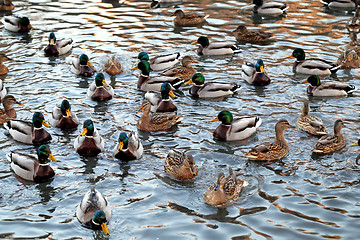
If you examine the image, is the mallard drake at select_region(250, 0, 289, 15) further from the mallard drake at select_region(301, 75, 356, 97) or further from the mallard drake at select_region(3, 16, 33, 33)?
the mallard drake at select_region(3, 16, 33, 33)

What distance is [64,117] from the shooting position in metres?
12.7

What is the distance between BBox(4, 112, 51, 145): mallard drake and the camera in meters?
12.1

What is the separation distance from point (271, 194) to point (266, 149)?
1.31 meters

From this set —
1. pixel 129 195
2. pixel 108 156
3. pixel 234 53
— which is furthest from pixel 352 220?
pixel 234 53

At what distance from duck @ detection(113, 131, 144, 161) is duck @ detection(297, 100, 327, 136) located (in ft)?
11.8

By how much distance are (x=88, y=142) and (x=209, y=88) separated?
4047 millimetres

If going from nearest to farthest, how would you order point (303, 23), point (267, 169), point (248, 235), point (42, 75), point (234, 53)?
1. point (248, 235)
2. point (267, 169)
3. point (42, 75)
4. point (234, 53)
5. point (303, 23)

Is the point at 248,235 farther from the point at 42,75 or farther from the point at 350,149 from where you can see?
the point at 42,75

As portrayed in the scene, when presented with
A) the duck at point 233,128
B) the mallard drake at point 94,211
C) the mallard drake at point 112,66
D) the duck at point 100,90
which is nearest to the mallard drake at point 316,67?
the duck at point 233,128

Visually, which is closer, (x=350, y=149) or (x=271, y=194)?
(x=271, y=194)

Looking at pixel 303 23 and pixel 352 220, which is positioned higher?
pixel 303 23

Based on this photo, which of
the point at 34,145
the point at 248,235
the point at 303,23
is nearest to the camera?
the point at 248,235

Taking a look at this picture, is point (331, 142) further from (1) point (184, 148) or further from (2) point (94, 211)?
(2) point (94, 211)

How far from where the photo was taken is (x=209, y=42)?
18.1 metres
